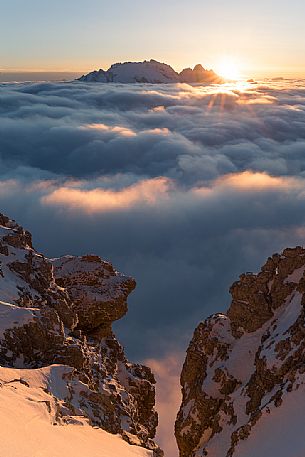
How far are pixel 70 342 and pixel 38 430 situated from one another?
47.4ft

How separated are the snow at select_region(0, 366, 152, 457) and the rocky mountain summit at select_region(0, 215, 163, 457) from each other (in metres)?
0.18

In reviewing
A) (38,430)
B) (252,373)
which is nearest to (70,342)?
(38,430)

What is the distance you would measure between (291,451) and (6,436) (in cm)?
1780

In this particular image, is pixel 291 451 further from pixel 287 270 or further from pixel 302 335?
pixel 287 270

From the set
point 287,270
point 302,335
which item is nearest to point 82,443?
point 302,335

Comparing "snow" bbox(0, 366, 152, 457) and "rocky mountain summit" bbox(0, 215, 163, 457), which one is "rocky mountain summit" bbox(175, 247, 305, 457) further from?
"snow" bbox(0, 366, 152, 457)

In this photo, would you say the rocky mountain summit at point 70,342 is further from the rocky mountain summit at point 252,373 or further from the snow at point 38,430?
the rocky mountain summit at point 252,373

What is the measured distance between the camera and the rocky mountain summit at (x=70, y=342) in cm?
2466

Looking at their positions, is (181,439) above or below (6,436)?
below

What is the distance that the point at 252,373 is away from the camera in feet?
127

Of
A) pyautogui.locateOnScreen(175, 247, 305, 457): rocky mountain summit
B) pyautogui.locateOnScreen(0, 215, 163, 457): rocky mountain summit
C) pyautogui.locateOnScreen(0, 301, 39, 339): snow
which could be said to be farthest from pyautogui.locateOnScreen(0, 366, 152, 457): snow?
pyautogui.locateOnScreen(175, 247, 305, 457): rocky mountain summit

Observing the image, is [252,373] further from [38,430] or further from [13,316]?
[38,430]

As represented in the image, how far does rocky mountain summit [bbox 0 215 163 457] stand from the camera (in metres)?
24.7

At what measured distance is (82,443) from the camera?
17.8 meters
